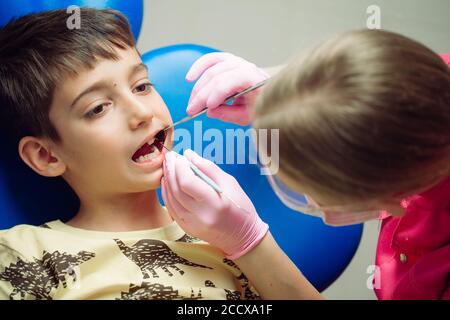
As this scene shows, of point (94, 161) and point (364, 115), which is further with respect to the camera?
point (94, 161)

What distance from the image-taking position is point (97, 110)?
95 cm

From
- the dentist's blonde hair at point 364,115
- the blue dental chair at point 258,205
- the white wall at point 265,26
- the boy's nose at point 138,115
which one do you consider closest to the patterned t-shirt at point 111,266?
the blue dental chair at point 258,205

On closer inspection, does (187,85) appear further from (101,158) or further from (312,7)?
(312,7)

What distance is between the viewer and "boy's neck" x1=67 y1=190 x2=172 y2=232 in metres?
1.04

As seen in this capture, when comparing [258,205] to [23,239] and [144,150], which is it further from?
[23,239]

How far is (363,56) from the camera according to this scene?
635 millimetres

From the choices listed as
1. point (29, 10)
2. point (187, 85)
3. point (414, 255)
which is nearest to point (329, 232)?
point (414, 255)

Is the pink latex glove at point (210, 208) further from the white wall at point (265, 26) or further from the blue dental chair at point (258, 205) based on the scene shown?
the white wall at point (265, 26)

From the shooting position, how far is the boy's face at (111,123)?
3.09 feet

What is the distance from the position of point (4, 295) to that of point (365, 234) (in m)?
1.14

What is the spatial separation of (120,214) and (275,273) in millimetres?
331

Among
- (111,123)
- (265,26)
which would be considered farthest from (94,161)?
(265,26)

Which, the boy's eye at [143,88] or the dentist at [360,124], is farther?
the boy's eye at [143,88]

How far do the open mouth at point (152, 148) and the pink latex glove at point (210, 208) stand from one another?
0.03 m
